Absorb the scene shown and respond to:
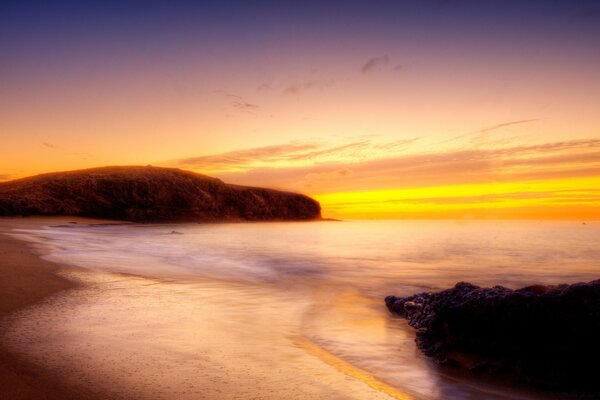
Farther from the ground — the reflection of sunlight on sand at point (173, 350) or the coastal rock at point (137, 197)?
the coastal rock at point (137, 197)

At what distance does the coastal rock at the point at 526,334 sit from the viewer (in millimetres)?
3979

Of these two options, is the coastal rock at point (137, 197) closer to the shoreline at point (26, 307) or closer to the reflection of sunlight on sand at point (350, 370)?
the shoreline at point (26, 307)

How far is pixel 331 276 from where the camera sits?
1308cm

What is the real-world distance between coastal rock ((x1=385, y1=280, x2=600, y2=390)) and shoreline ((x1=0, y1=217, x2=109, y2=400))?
3.92 metres

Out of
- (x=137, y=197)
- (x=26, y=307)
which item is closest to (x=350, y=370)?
(x=26, y=307)

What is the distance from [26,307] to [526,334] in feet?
20.8

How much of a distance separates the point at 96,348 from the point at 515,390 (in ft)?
14.2

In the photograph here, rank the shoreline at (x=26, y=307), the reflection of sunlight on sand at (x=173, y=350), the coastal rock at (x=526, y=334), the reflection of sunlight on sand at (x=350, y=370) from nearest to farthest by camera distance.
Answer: the shoreline at (x=26, y=307)
the reflection of sunlight on sand at (x=173, y=350)
the reflection of sunlight on sand at (x=350, y=370)
the coastal rock at (x=526, y=334)

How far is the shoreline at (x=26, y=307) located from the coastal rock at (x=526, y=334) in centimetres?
392

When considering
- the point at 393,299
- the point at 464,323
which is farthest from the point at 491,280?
the point at 464,323

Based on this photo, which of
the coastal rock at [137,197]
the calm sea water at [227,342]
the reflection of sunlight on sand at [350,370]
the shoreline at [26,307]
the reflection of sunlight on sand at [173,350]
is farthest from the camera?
the coastal rock at [137,197]

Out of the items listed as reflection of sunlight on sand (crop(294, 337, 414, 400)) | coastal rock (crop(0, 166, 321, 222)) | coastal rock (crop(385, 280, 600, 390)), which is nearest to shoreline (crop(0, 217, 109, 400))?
reflection of sunlight on sand (crop(294, 337, 414, 400))

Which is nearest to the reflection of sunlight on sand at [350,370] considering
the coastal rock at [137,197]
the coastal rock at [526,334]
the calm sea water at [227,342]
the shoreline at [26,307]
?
the calm sea water at [227,342]

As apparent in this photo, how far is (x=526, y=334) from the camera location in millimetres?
4293
